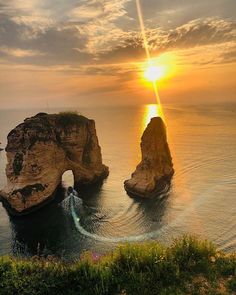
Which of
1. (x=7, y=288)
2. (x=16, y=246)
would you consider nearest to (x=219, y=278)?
(x=7, y=288)

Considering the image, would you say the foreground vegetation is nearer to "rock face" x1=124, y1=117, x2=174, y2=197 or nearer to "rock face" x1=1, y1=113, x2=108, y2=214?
"rock face" x1=1, y1=113, x2=108, y2=214

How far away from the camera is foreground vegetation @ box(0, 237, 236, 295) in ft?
50.4

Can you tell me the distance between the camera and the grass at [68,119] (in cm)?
7434

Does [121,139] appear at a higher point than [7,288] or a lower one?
higher

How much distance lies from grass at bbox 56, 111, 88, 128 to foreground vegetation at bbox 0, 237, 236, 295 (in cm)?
5794

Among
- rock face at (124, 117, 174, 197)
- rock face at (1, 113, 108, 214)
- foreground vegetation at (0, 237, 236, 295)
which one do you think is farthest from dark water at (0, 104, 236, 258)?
foreground vegetation at (0, 237, 236, 295)

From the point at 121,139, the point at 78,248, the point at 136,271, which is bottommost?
the point at 78,248

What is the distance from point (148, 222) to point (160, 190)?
52.8 feet

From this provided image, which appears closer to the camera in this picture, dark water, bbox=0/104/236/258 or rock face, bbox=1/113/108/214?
dark water, bbox=0/104/236/258

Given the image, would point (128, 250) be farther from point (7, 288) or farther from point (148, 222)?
point (148, 222)

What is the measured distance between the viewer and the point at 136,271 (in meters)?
16.4

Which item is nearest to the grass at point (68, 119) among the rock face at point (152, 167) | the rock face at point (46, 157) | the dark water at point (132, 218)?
the rock face at point (46, 157)

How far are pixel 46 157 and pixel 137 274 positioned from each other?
170ft

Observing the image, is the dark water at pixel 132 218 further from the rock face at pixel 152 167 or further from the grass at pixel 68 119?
the grass at pixel 68 119
